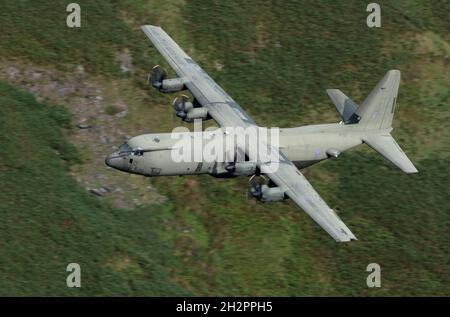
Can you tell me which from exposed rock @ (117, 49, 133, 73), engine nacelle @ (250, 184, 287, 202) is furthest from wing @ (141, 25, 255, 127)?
engine nacelle @ (250, 184, 287, 202)

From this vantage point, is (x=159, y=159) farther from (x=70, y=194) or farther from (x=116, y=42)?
(x=116, y=42)

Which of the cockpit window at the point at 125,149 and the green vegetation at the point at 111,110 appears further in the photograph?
the green vegetation at the point at 111,110

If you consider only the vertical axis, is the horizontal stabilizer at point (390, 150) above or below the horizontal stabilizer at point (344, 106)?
below

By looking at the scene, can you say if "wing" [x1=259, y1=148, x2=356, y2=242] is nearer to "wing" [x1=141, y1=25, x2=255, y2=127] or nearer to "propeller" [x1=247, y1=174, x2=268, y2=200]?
"propeller" [x1=247, y1=174, x2=268, y2=200]

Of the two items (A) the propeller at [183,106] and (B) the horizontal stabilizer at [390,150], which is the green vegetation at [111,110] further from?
(B) the horizontal stabilizer at [390,150]

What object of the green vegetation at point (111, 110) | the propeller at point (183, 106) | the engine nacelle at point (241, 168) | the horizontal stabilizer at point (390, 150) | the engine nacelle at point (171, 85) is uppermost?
the engine nacelle at point (171, 85)

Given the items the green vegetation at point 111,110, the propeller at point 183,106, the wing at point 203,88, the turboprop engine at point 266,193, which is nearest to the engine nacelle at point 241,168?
the turboprop engine at point 266,193
